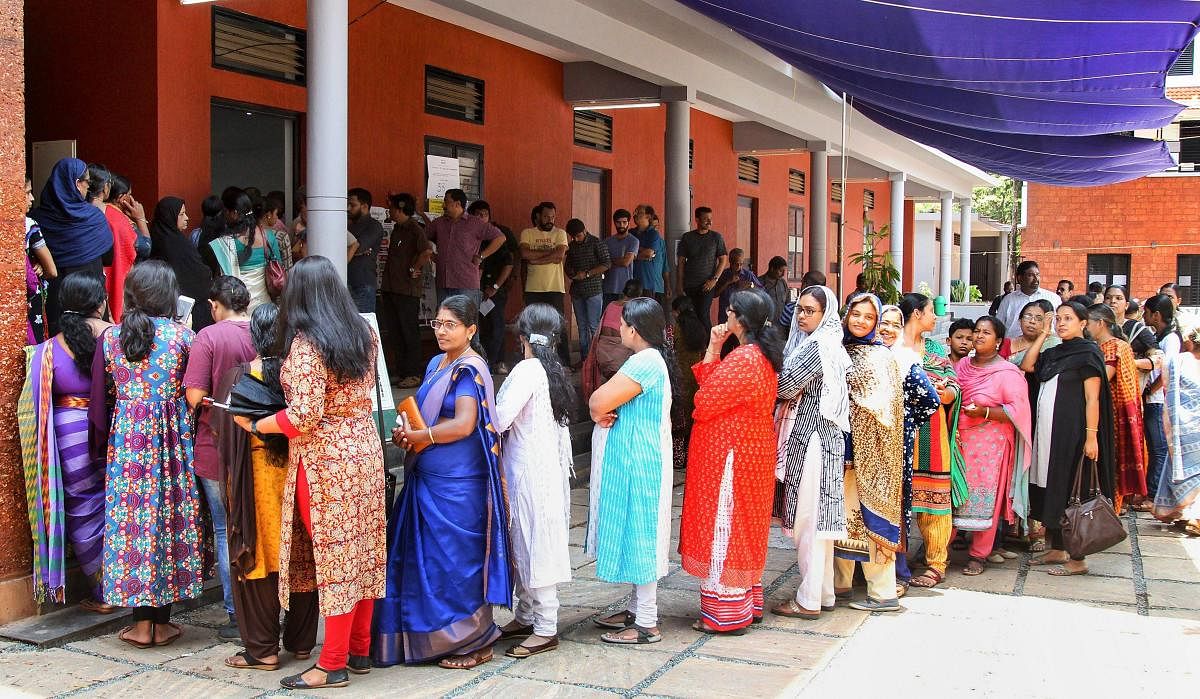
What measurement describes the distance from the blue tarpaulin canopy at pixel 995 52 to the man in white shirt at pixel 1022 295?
133 cm

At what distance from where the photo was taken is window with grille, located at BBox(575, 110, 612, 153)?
44.3ft

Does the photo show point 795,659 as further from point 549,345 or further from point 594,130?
point 594,130

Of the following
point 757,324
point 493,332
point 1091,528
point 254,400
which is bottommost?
point 1091,528

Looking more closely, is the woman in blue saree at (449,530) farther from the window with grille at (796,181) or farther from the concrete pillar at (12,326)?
the window with grille at (796,181)

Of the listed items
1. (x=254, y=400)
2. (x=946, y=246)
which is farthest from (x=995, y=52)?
(x=946, y=246)

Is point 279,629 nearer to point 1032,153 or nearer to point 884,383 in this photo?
point 884,383

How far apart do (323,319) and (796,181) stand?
60.2 feet

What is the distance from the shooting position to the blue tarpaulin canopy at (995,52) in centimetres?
624

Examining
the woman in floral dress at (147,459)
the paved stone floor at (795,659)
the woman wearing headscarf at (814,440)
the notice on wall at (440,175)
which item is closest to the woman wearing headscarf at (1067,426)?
the paved stone floor at (795,659)

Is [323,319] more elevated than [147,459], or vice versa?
[323,319]

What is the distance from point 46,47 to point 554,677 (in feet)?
21.7

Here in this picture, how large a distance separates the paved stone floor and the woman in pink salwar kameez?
489mm

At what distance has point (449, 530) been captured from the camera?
4.29m

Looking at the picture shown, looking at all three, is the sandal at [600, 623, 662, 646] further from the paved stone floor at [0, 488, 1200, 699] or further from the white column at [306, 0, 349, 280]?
the white column at [306, 0, 349, 280]
